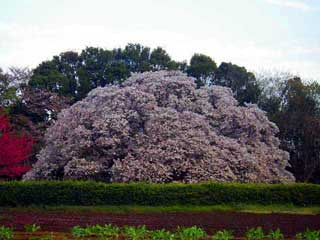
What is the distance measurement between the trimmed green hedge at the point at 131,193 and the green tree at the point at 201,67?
19726 millimetres

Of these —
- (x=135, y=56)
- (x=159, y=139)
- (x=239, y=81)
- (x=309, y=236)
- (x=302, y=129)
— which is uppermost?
(x=135, y=56)

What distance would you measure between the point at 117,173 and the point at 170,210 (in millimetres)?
4305

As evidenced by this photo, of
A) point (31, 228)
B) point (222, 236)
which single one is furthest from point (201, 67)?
point (222, 236)

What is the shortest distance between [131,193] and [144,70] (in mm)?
21757

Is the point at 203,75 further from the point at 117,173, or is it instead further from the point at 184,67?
the point at 117,173

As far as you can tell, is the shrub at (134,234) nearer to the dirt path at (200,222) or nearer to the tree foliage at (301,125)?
the dirt path at (200,222)

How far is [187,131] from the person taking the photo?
32.8m

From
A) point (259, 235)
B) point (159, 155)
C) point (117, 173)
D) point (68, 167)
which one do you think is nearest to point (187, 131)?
point (159, 155)

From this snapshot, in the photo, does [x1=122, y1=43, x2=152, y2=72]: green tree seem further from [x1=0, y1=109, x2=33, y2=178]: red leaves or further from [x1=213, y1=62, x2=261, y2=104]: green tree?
[x1=0, y1=109, x2=33, y2=178]: red leaves

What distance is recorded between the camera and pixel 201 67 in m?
49.4

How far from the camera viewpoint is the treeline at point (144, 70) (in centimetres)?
4581

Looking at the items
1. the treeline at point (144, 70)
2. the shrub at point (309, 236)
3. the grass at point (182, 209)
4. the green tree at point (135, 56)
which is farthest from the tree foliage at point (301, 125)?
the shrub at point (309, 236)

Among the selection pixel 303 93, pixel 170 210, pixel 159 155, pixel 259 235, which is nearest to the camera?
pixel 259 235

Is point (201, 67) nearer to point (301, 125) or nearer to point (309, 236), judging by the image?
point (301, 125)
